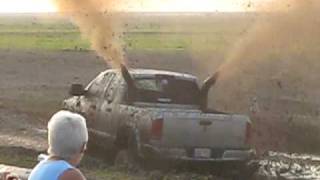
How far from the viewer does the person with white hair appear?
5.79m

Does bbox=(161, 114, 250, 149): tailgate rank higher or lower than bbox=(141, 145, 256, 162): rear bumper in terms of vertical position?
higher

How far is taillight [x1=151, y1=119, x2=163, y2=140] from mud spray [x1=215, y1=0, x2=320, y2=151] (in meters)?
5.12

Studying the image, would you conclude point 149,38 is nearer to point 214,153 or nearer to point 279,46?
point 279,46

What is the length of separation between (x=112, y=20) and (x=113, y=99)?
4.89 metres

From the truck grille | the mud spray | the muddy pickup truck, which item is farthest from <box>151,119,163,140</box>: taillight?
the mud spray

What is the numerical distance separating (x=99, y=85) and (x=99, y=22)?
378cm

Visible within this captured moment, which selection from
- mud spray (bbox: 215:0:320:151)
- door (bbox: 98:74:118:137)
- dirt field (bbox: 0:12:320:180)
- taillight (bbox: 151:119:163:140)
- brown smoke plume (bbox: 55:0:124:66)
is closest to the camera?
taillight (bbox: 151:119:163:140)

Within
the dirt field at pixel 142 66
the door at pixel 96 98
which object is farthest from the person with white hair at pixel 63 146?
the door at pixel 96 98

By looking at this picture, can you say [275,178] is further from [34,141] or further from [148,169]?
[34,141]

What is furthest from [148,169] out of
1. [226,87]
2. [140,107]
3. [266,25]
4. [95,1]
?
[226,87]

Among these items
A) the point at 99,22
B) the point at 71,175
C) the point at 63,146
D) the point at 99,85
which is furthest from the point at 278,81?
the point at 71,175

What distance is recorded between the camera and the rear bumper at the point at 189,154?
1423 centimetres

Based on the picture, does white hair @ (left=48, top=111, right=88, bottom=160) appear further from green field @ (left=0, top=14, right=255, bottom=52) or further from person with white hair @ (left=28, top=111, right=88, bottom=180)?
green field @ (left=0, top=14, right=255, bottom=52)

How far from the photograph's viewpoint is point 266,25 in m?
21.7
